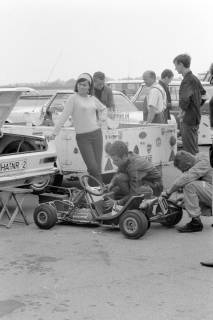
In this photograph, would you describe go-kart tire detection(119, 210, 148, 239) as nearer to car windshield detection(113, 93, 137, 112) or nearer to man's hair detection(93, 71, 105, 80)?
man's hair detection(93, 71, 105, 80)

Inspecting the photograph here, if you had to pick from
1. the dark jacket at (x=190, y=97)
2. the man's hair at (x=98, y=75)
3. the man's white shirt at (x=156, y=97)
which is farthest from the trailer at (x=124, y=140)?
the man's hair at (x=98, y=75)

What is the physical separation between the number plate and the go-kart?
754mm

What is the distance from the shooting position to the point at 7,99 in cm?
841

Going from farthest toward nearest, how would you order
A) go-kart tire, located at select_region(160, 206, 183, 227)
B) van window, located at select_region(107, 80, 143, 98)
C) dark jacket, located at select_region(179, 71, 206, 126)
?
van window, located at select_region(107, 80, 143, 98) < dark jacket, located at select_region(179, 71, 206, 126) < go-kart tire, located at select_region(160, 206, 183, 227)

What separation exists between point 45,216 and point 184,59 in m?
3.46

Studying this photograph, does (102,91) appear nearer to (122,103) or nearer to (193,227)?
(122,103)

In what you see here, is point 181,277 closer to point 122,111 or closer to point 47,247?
point 47,247

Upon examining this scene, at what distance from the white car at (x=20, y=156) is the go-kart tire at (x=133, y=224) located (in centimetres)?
172

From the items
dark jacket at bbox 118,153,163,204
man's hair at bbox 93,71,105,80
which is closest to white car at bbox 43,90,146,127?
man's hair at bbox 93,71,105,80

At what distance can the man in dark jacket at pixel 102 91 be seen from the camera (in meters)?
10.8

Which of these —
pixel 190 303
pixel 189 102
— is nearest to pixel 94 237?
pixel 190 303

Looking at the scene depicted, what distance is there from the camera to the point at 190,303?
4.93 m

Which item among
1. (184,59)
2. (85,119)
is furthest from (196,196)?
(184,59)

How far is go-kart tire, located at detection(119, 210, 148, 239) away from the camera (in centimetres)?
694
